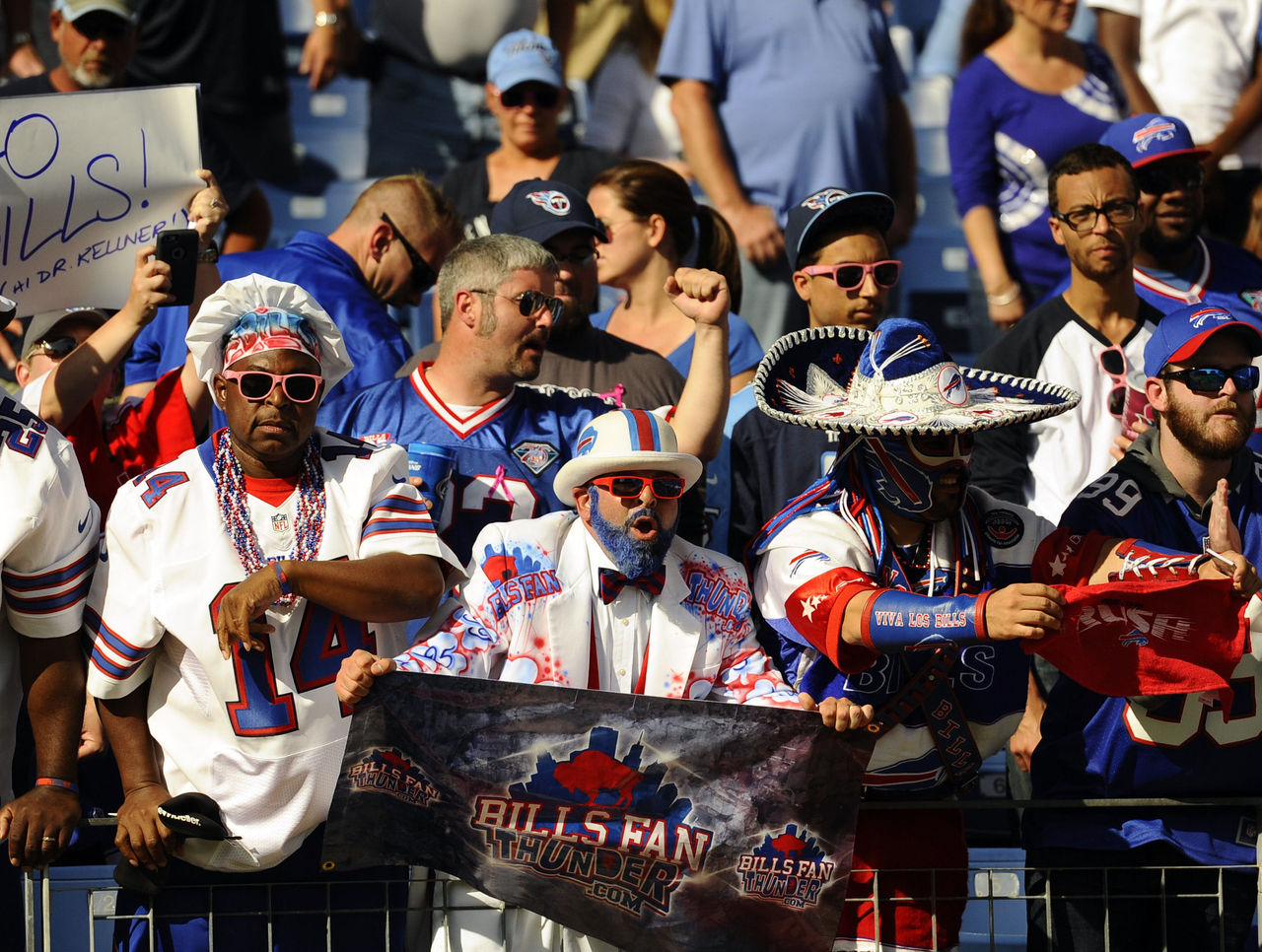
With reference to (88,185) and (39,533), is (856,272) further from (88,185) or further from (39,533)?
(39,533)

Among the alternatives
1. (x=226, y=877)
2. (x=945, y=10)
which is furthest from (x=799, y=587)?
(x=945, y=10)

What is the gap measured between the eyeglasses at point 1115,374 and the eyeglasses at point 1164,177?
2.54ft

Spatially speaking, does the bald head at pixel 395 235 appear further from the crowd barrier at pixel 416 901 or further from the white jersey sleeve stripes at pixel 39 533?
the crowd barrier at pixel 416 901

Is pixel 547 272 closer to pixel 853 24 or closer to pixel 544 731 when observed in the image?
pixel 544 731

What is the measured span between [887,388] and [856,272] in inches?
43.0

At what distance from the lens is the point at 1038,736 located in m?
5.13

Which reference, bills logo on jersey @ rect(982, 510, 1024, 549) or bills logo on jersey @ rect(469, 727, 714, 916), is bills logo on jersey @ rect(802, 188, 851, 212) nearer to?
bills logo on jersey @ rect(982, 510, 1024, 549)

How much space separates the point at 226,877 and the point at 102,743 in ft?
2.82

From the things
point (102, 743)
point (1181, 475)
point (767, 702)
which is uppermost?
point (1181, 475)

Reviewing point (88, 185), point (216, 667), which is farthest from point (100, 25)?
point (216, 667)

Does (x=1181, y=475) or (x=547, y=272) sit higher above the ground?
(x=547, y=272)

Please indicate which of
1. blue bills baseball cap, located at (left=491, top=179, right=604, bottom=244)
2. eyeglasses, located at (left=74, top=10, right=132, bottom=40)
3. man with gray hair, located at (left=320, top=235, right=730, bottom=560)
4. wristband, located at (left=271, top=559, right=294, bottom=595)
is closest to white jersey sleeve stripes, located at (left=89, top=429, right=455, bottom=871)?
wristband, located at (left=271, top=559, right=294, bottom=595)

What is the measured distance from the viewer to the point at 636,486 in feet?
14.2

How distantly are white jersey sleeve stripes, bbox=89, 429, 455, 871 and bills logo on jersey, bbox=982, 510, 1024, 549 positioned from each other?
4.50 ft
